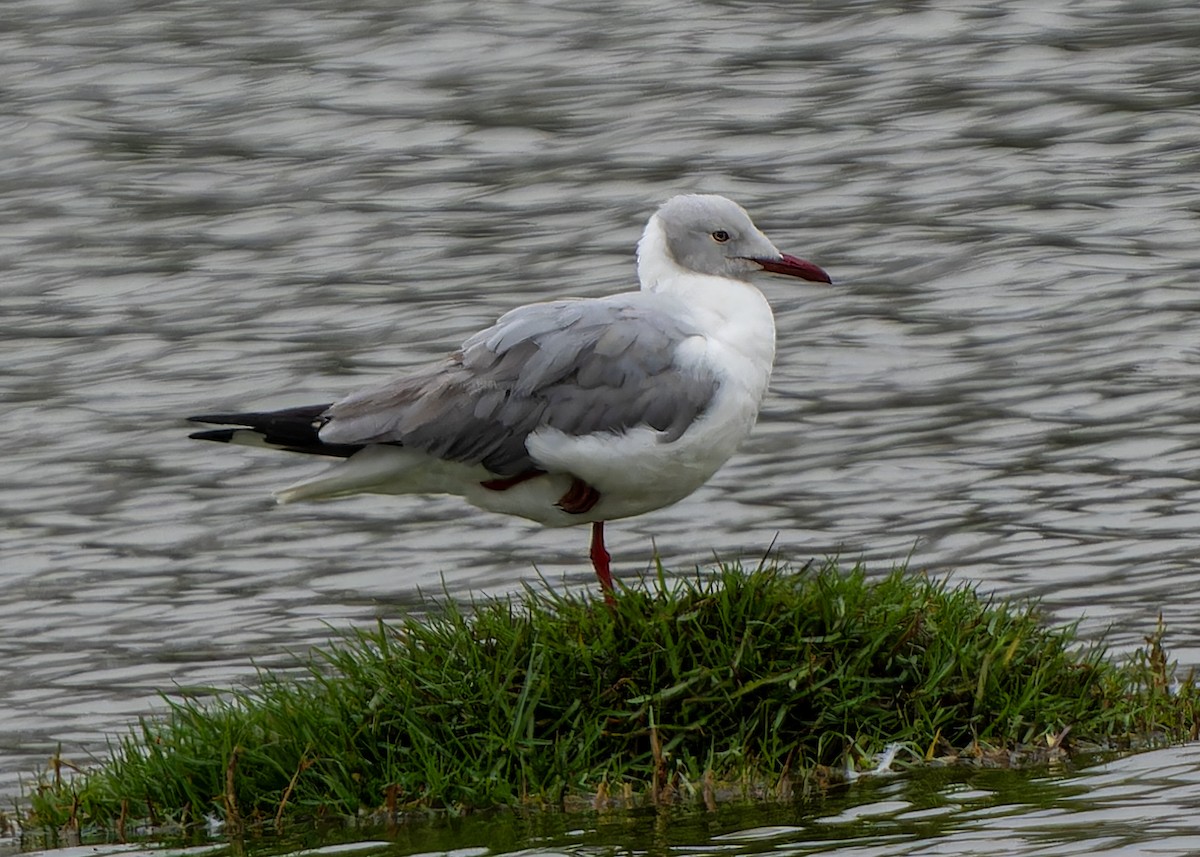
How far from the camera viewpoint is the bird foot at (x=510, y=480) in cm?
799

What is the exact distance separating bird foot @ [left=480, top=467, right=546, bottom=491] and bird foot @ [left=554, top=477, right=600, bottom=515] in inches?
4.4

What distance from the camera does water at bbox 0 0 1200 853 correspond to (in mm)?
10453

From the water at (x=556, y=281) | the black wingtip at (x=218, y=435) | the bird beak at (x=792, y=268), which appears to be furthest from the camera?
the water at (x=556, y=281)

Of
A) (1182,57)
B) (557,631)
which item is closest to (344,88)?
(1182,57)

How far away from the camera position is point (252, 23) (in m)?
21.8

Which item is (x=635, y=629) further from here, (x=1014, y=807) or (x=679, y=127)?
(x=679, y=127)

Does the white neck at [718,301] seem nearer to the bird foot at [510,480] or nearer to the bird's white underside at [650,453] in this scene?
the bird's white underside at [650,453]

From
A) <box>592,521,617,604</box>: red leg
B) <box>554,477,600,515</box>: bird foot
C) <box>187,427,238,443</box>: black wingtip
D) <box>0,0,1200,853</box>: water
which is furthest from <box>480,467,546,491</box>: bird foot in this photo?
<box>0,0,1200,853</box>: water

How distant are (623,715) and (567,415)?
1328mm

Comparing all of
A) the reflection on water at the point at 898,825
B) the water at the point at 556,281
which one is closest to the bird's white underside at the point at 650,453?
the reflection on water at the point at 898,825

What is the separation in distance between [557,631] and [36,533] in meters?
5.28

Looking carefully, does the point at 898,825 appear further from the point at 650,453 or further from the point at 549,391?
the point at 549,391

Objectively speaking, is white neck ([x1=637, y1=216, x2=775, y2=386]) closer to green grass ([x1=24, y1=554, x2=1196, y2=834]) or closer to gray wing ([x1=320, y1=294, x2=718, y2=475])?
gray wing ([x1=320, y1=294, x2=718, y2=475])

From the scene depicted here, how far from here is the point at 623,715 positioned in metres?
6.90
